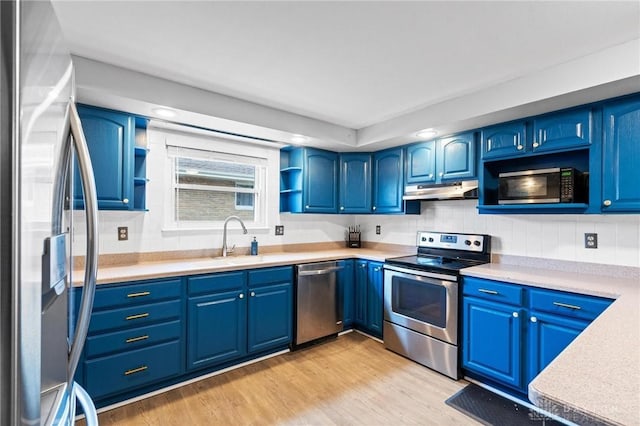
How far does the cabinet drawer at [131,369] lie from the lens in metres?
1.99

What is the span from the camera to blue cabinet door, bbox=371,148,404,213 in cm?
342

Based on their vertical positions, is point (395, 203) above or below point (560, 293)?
above

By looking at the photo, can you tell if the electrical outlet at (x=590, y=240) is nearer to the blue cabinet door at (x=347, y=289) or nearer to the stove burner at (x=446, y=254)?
the stove burner at (x=446, y=254)

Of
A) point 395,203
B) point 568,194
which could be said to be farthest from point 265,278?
point 568,194

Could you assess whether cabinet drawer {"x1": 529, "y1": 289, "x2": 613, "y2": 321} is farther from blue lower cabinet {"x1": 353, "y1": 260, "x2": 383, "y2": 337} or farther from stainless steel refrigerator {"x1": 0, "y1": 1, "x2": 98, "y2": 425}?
stainless steel refrigerator {"x1": 0, "y1": 1, "x2": 98, "y2": 425}

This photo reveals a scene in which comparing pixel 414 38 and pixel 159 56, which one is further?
pixel 159 56

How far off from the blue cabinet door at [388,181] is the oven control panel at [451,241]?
15.9 inches

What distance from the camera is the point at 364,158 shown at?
375 cm

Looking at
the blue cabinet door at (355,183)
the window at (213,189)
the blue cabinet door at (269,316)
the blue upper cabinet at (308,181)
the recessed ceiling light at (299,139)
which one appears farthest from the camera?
the blue cabinet door at (355,183)

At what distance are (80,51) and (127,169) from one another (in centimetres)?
80

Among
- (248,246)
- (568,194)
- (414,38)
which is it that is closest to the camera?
(414,38)

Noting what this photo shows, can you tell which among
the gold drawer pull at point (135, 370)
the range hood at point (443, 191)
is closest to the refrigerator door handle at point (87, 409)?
the gold drawer pull at point (135, 370)

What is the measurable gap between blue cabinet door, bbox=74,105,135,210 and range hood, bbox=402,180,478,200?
256 cm

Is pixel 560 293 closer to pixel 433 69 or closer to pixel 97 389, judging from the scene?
pixel 433 69
